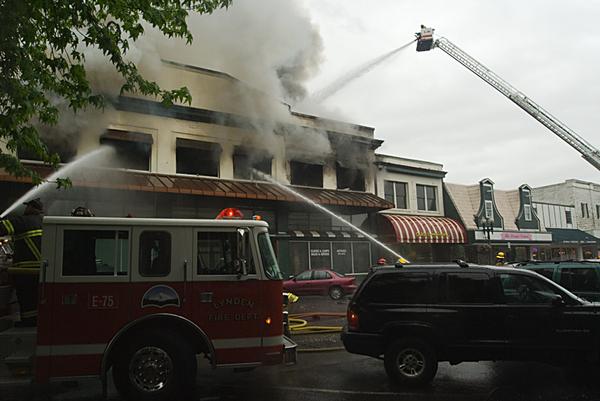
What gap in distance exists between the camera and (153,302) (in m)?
5.31

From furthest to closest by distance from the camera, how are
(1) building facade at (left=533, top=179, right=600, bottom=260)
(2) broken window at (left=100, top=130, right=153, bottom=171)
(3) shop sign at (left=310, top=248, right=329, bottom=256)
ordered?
(1) building facade at (left=533, top=179, right=600, bottom=260) < (3) shop sign at (left=310, top=248, right=329, bottom=256) < (2) broken window at (left=100, top=130, right=153, bottom=171)

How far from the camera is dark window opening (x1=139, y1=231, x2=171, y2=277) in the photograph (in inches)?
212

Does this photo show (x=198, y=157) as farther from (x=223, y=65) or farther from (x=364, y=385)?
(x=364, y=385)

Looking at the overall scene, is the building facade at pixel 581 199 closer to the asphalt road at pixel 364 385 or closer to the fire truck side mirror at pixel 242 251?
the asphalt road at pixel 364 385

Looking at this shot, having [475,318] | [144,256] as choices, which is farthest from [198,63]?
[475,318]

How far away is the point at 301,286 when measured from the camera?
56.5ft

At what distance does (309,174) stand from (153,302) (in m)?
16.1

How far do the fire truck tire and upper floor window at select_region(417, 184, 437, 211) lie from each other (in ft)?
70.0

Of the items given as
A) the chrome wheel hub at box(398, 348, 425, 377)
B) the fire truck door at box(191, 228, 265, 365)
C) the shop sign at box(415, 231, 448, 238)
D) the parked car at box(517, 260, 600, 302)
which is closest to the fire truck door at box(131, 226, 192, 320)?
the fire truck door at box(191, 228, 265, 365)

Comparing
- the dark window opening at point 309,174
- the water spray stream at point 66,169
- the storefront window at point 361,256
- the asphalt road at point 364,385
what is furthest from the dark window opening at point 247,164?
the asphalt road at point 364,385

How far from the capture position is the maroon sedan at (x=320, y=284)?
680 inches

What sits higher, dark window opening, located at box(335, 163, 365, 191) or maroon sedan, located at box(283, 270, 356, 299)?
dark window opening, located at box(335, 163, 365, 191)

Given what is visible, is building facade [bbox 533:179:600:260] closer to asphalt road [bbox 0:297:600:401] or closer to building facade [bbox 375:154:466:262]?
building facade [bbox 375:154:466:262]

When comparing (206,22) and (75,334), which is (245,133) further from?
(75,334)
